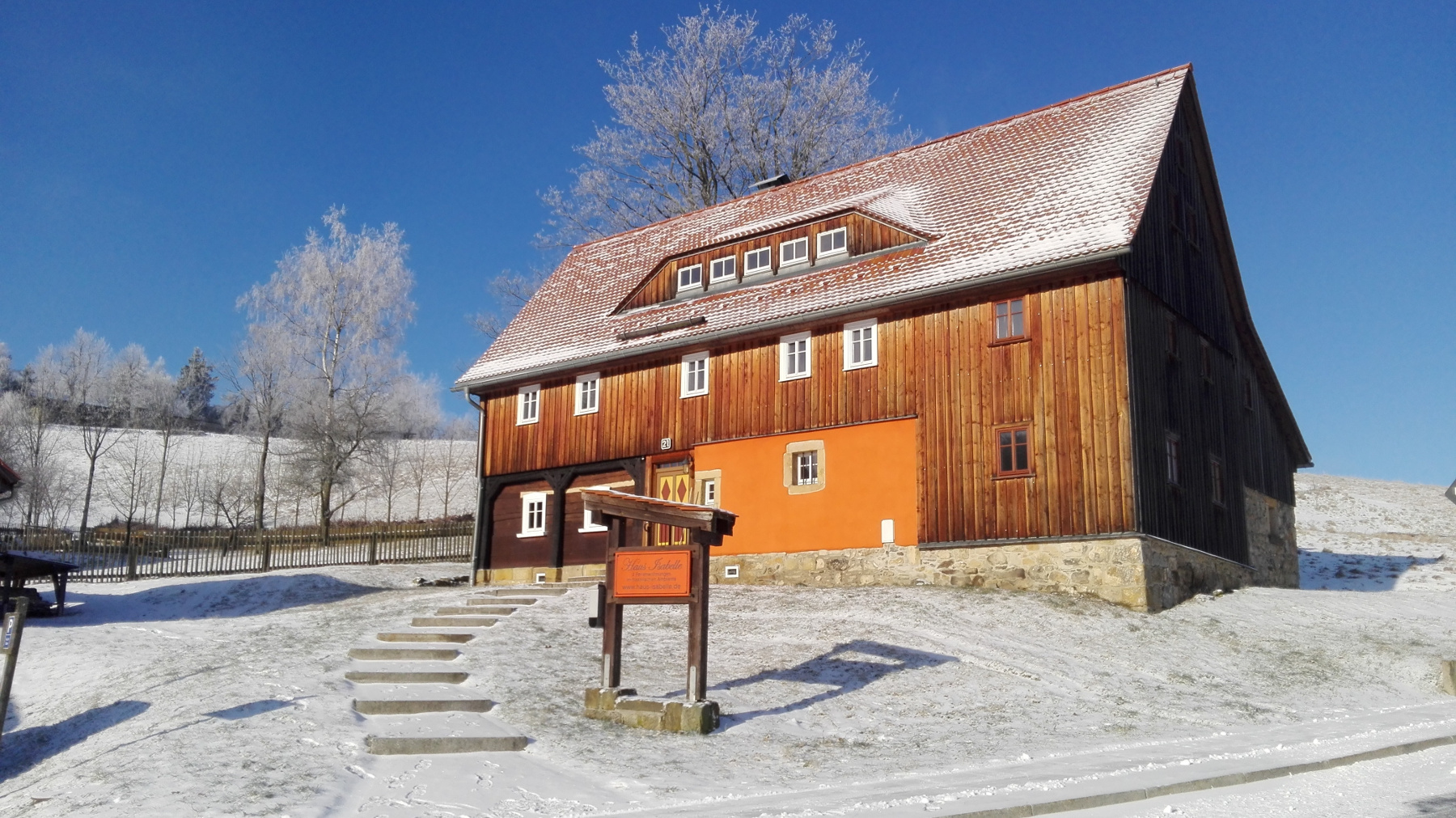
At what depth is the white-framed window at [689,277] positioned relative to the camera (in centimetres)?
2685

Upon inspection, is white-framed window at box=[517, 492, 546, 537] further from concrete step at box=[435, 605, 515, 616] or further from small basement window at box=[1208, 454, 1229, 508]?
small basement window at box=[1208, 454, 1229, 508]

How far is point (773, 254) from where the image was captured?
25.6m

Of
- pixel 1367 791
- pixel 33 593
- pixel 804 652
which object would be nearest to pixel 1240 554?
pixel 804 652

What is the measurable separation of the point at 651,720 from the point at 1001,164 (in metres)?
16.7

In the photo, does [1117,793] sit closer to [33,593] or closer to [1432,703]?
[1432,703]

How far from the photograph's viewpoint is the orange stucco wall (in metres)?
21.6

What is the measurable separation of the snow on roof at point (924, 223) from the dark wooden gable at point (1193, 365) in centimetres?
86

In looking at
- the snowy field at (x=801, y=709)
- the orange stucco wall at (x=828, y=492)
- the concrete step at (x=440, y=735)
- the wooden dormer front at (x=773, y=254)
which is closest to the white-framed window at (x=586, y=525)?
the orange stucco wall at (x=828, y=492)

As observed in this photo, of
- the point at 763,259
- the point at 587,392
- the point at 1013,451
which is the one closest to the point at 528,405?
the point at 587,392

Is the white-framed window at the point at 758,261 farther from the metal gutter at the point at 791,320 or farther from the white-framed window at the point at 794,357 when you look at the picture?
the white-framed window at the point at 794,357

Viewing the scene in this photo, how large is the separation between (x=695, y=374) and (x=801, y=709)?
1306 centimetres

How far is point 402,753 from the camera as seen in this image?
34.9ft

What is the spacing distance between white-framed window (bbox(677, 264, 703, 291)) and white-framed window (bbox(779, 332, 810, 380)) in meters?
3.94

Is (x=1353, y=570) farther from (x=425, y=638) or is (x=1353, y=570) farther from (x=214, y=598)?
(x=214, y=598)
